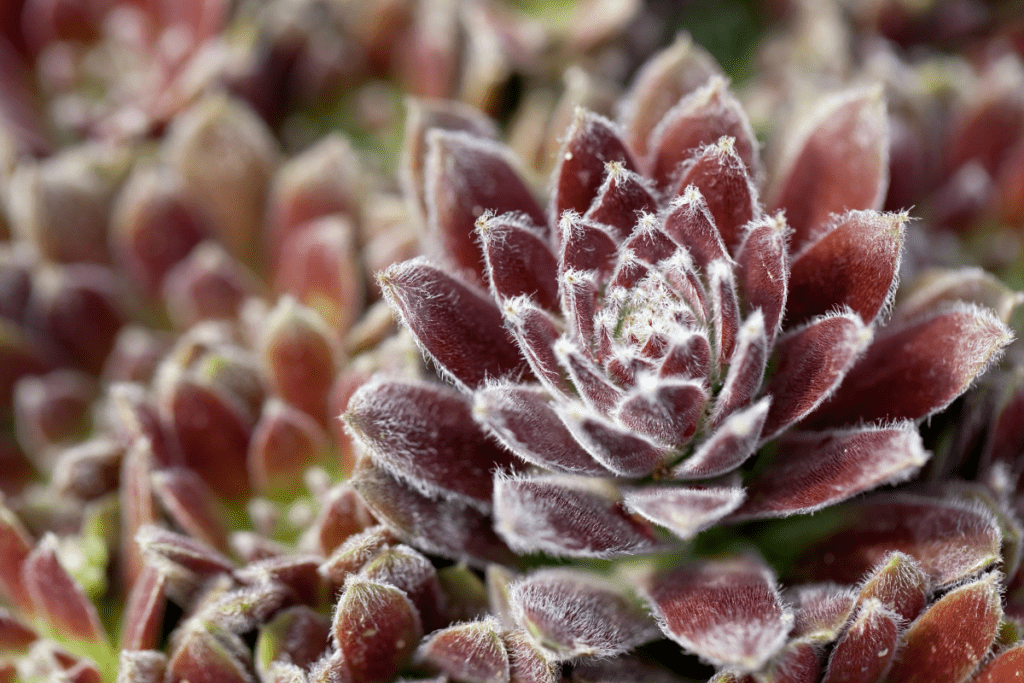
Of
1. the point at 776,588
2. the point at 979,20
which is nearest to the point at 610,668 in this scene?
the point at 776,588

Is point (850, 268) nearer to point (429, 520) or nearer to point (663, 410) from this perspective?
point (663, 410)

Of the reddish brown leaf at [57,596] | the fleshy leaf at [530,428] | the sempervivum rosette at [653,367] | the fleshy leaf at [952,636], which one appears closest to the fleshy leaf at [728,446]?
the sempervivum rosette at [653,367]

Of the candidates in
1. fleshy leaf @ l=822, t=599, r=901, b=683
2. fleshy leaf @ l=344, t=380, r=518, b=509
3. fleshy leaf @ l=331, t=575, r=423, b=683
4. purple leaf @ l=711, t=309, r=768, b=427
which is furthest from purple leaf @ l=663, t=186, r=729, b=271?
fleshy leaf @ l=331, t=575, r=423, b=683

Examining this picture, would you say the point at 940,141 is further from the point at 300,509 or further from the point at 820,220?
the point at 300,509

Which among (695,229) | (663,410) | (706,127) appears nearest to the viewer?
(663,410)

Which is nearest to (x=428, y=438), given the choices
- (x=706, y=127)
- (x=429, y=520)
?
(x=429, y=520)

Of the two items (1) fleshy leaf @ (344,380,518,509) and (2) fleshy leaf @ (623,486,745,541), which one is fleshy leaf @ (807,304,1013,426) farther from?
(1) fleshy leaf @ (344,380,518,509)
